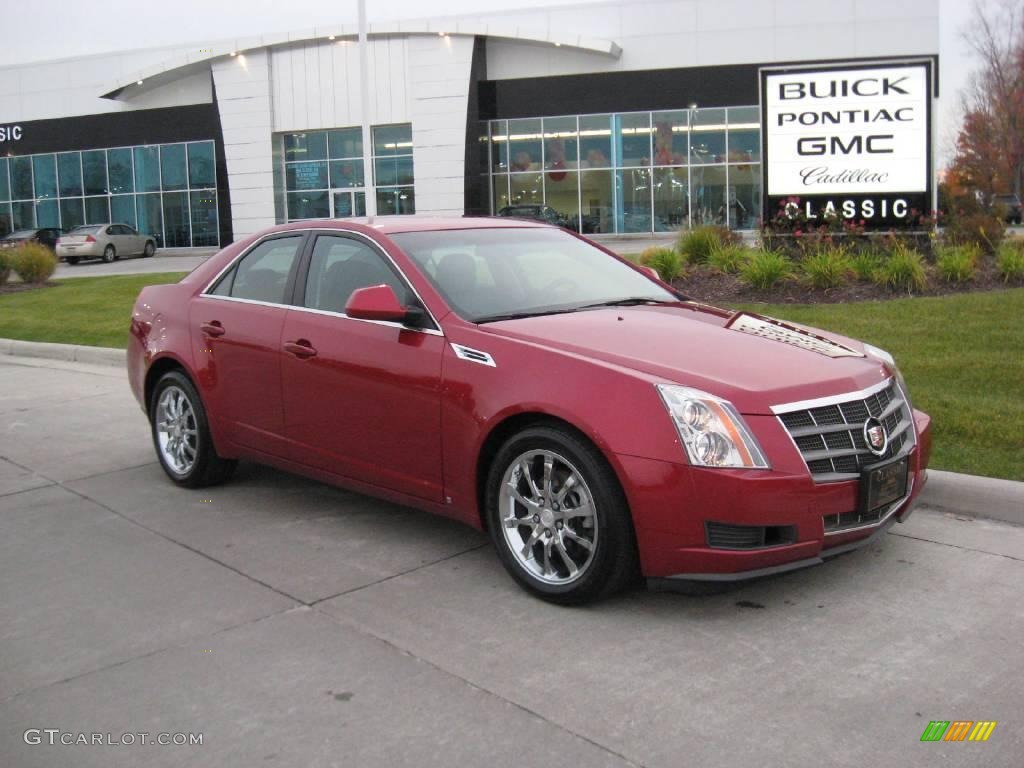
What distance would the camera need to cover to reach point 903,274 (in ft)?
39.8

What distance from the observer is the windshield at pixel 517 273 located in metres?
5.16

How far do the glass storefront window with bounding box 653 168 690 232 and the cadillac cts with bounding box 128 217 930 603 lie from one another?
34692mm

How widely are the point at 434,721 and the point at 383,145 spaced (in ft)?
132

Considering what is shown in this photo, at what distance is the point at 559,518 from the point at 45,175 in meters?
50.3

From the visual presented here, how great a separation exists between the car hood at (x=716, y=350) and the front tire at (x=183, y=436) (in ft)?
7.82

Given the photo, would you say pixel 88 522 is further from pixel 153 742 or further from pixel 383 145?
pixel 383 145

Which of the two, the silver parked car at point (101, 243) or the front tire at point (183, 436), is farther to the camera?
the silver parked car at point (101, 243)

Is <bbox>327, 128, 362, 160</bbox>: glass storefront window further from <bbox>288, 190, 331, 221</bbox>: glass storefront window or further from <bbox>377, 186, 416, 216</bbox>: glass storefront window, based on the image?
<bbox>377, 186, 416, 216</bbox>: glass storefront window

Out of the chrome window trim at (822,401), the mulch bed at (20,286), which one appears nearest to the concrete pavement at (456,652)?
the chrome window trim at (822,401)

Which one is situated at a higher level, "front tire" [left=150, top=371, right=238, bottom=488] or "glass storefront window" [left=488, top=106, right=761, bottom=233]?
"glass storefront window" [left=488, top=106, right=761, bottom=233]

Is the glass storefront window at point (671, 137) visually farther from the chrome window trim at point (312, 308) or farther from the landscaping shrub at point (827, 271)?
the chrome window trim at point (312, 308)

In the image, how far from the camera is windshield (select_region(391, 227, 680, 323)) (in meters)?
5.16

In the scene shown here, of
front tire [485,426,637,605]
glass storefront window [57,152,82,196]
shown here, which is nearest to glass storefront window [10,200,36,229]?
glass storefront window [57,152,82,196]

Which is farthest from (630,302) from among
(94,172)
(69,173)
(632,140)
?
(69,173)
